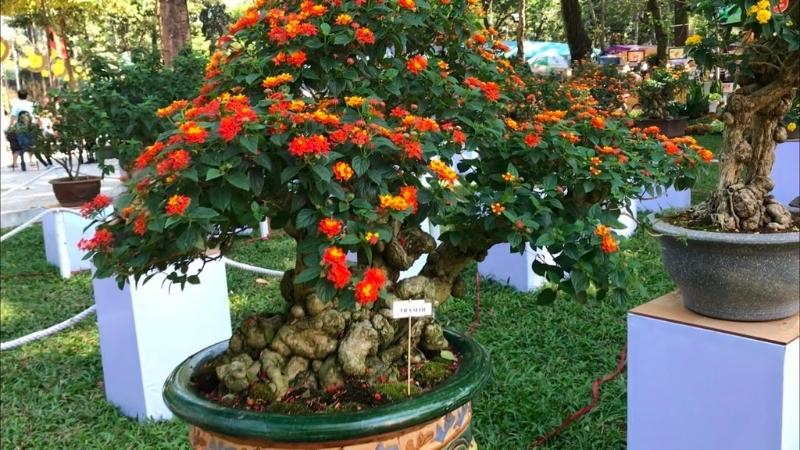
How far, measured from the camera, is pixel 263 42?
1.74 metres

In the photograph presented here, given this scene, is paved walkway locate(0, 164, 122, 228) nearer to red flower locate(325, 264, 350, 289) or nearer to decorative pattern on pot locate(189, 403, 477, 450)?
decorative pattern on pot locate(189, 403, 477, 450)

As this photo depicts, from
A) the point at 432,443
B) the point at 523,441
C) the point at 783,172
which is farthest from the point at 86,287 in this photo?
the point at 783,172

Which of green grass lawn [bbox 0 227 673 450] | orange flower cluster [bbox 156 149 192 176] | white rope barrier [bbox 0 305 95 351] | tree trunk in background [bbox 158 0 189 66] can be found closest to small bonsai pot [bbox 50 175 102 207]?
green grass lawn [bbox 0 227 673 450]

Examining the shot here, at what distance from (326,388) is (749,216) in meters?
1.39

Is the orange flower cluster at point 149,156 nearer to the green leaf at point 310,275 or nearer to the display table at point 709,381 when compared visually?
the green leaf at point 310,275

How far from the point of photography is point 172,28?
465 centimetres

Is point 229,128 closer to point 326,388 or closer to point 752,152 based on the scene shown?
point 326,388

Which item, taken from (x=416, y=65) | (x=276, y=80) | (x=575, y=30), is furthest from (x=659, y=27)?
(x=276, y=80)

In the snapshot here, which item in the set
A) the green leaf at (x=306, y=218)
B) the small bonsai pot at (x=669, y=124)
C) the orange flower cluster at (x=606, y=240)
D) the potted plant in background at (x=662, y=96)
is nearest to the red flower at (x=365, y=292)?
the green leaf at (x=306, y=218)

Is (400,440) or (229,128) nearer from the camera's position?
(229,128)

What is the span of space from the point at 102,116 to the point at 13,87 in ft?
153

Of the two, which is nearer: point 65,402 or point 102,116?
point 65,402

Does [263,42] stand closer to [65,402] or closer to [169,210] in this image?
[169,210]

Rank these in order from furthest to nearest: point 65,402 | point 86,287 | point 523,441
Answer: point 86,287, point 65,402, point 523,441
